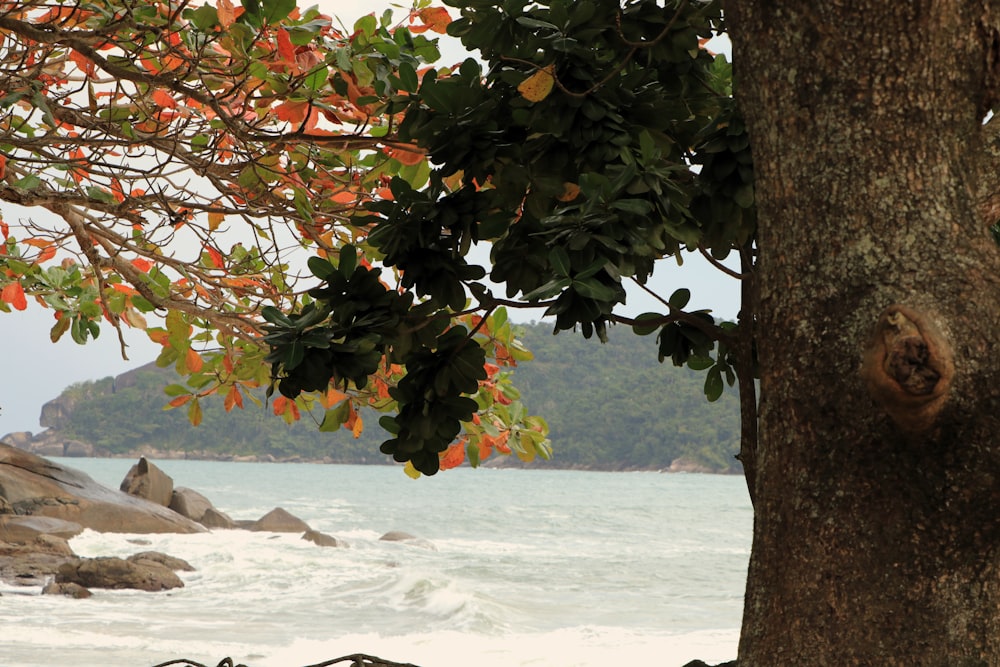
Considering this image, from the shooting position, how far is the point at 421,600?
15.0 meters

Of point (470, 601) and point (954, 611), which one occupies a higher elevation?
point (954, 611)

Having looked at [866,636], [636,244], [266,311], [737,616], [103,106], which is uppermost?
[103,106]

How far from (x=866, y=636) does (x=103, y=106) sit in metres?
2.71

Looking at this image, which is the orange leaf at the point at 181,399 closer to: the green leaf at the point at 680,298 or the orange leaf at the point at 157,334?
the orange leaf at the point at 157,334

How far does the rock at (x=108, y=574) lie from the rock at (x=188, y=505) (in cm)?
737

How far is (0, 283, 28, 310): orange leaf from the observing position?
3582 millimetres

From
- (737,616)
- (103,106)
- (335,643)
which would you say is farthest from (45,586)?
(103,106)

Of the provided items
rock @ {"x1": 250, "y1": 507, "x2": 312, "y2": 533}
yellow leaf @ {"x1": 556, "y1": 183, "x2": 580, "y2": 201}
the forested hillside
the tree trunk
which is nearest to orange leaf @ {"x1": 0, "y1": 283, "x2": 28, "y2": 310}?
yellow leaf @ {"x1": 556, "y1": 183, "x2": 580, "y2": 201}

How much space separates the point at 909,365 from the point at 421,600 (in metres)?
14.6

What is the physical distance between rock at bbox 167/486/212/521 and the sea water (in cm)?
82

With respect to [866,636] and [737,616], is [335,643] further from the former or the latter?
[866,636]

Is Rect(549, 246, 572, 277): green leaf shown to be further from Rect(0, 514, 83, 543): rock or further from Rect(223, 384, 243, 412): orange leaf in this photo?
Rect(0, 514, 83, 543): rock

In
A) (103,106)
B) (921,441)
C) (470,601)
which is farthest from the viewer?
(470,601)

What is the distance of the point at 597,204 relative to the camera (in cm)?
133
